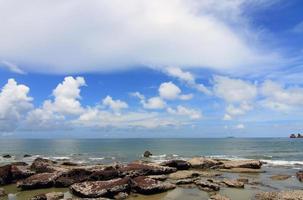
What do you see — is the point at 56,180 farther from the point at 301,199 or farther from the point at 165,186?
the point at 301,199

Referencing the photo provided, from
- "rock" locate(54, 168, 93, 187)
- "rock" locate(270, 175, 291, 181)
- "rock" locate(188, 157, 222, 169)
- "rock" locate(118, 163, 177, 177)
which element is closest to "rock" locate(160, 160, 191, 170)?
"rock" locate(188, 157, 222, 169)

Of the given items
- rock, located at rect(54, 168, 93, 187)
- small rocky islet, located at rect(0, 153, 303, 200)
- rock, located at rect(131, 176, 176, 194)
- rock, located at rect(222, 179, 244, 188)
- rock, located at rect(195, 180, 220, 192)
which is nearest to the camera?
small rocky islet, located at rect(0, 153, 303, 200)

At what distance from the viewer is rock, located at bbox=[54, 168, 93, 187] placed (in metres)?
30.0

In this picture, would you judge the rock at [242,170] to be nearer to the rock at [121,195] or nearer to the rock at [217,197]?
the rock at [217,197]

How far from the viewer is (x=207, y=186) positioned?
28516 millimetres

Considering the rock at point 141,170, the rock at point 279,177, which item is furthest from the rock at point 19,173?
the rock at point 279,177

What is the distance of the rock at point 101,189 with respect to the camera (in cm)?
2537

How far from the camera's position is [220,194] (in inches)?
1032

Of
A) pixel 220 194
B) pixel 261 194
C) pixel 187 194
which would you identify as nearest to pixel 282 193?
pixel 261 194

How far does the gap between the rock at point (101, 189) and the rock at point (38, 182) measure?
392 centimetres

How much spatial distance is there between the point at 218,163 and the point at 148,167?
13.0 meters

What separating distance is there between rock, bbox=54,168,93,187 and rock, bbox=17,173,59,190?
479mm

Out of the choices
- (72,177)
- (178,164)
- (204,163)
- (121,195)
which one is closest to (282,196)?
(121,195)

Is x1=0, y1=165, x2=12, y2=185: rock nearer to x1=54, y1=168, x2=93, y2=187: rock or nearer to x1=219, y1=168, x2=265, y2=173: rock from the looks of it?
x1=54, y1=168, x2=93, y2=187: rock
